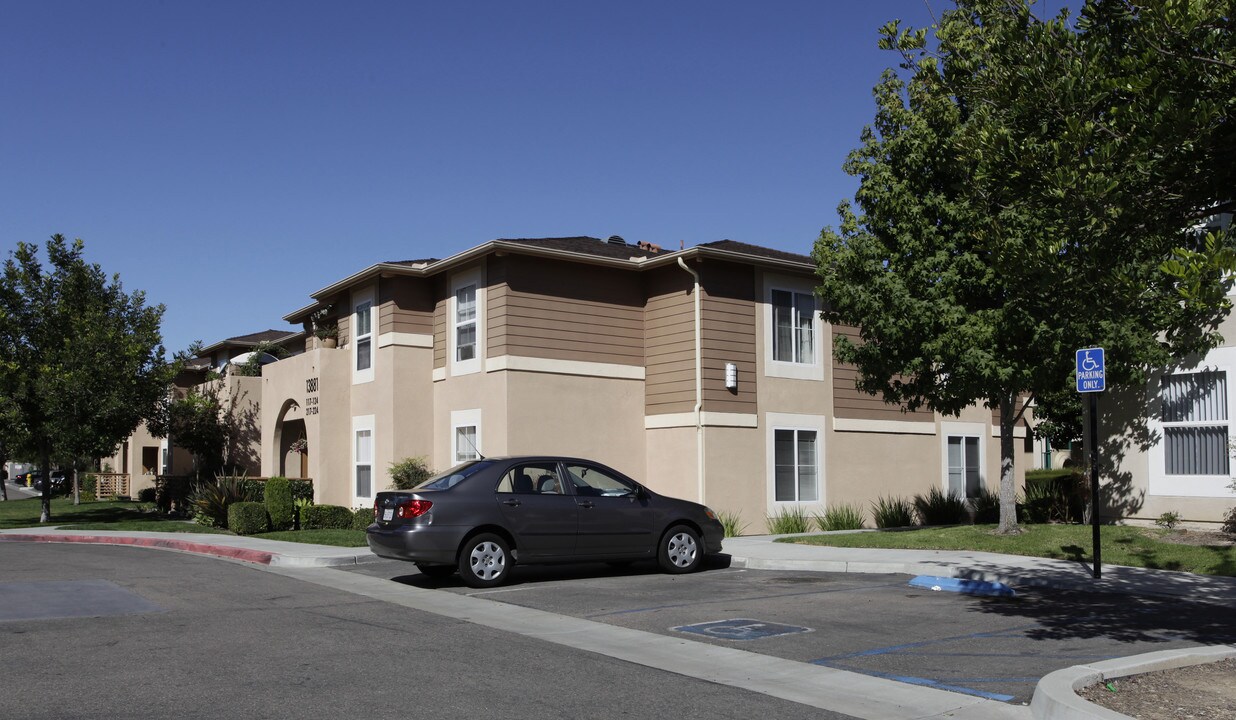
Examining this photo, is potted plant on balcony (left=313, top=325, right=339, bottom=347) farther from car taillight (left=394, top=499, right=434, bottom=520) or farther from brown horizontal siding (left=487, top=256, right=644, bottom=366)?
car taillight (left=394, top=499, right=434, bottom=520)

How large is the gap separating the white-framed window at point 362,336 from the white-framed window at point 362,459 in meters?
1.02

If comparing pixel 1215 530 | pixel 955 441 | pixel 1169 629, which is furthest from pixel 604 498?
pixel 955 441

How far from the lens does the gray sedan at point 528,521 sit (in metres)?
12.7

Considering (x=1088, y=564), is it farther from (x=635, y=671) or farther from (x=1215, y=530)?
(x=635, y=671)

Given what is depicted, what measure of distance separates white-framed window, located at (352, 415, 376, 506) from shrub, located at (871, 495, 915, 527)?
11.1 meters

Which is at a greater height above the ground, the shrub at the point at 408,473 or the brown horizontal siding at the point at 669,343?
the brown horizontal siding at the point at 669,343

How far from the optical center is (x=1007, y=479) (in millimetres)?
16750

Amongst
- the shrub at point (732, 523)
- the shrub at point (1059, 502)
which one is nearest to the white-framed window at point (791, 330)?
the shrub at point (732, 523)

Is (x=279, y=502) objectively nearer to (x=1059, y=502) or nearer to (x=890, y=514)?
(x=890, y=514)

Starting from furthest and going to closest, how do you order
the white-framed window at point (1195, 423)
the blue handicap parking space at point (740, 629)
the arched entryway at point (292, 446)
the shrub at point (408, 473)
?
1. the arched entryway at point (292, 446)
2. the shrub at point (408, 473)
3. the white-framed window at point (1195, 423)
4. the blue handicap parking space at point (740, 629)

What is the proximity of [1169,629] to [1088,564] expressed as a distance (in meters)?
4.38

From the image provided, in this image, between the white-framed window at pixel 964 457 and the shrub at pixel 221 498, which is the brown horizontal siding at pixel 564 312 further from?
the white-framed window at pixel 964 457

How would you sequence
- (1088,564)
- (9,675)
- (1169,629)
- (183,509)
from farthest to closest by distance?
(183,509), (1088,564), (1169,629), (9,675)

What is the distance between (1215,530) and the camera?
626 inches
